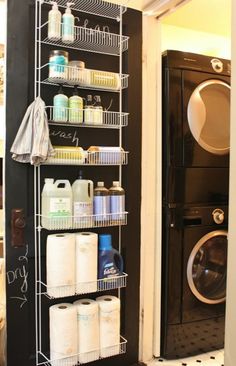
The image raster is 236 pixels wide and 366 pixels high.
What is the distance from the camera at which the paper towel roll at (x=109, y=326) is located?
78.4 inches

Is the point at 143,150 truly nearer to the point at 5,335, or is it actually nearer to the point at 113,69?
the point at 113,69

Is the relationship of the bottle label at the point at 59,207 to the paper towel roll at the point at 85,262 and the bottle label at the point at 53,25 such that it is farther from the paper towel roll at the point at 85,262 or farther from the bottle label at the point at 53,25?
the bottle label at the point at 53,25

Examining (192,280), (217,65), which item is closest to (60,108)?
(217,65)

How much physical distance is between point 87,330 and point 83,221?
60 cm

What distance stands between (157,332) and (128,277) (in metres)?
0.44

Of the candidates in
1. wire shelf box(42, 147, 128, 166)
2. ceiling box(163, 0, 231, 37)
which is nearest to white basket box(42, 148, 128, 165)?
wire shelf box(42, 147, 128, 166)

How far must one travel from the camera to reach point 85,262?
192cm

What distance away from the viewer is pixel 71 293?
188 centimetres

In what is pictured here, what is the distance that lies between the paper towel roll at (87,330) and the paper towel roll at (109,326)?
0.05 meters

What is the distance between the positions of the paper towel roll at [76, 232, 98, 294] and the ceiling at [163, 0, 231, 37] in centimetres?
145

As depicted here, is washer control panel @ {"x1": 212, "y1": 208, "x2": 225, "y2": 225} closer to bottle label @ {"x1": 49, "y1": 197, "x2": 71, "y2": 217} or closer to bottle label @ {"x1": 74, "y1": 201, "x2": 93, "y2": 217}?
bottle label @ {"x1": 74, "y1": 201, "x2": 93, "y2": 217}

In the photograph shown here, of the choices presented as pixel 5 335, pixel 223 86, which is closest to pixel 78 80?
pixel 223 86

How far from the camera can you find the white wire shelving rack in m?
1.87

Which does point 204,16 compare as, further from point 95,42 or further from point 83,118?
point 83,118
